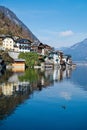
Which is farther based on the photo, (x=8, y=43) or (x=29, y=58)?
(x=8, y=43)

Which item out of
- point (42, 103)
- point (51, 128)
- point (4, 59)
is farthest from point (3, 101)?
point (4, 59)

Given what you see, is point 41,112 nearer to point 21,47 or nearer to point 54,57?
point 21,47

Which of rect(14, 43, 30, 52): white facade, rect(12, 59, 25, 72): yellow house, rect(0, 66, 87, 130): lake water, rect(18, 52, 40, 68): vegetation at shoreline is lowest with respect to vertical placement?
rect(0, 66, 87, 130): lake water

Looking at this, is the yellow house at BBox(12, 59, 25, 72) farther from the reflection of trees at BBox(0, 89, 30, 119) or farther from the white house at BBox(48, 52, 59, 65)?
the reflection of trees at BBox(0, 89, 30, 119)

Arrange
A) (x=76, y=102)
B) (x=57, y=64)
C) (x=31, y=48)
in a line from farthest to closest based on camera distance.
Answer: (x=57, y=64) → (x=31, y=48) → (x=76, y=102)

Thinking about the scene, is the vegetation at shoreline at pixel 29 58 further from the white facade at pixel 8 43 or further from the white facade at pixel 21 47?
the white facade at pixel 21 47

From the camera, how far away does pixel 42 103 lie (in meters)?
26.0

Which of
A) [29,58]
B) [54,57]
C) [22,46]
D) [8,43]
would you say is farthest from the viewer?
[54,57]

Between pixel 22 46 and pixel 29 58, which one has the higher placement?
pixel 22 46

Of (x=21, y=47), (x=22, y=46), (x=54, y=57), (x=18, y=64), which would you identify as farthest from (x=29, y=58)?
(x=54, y=57)

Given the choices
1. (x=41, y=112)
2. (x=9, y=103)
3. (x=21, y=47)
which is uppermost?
(x=21, y=47)

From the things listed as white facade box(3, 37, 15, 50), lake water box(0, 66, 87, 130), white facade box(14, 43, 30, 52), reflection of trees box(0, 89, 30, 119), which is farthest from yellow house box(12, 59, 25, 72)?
reflection of trees box(0, 89, 30, 119)

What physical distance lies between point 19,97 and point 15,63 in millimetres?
47026

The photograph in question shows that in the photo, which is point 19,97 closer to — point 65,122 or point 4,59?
point 65,122
